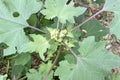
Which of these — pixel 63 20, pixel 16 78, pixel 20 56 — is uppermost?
pixel 63 20

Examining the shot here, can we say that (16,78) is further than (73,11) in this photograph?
Yes

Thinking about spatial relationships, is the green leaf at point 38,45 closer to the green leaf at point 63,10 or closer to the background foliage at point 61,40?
the background foliage at point 61,40

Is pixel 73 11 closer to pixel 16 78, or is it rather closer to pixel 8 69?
pixel 16 78

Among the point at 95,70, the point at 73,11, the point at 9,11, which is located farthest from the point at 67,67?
the point at 9,11

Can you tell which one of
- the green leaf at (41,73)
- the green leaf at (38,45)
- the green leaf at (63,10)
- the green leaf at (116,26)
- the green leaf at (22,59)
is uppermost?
the green leaf at (63,10)

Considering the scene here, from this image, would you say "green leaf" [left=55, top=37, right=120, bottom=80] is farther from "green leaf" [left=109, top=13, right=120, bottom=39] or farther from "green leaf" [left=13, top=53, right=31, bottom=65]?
"green leaf" [left=13, top=53, right=31, bottom=65]

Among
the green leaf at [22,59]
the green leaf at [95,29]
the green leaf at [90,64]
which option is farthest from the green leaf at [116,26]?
the green leaf at [22,59]
